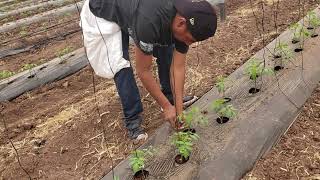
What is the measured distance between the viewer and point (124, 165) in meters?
3.00

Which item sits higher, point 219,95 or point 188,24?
point 188,24

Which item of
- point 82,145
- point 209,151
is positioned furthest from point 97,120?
point 209,151

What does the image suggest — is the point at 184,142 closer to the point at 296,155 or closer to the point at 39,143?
the point at 296,155

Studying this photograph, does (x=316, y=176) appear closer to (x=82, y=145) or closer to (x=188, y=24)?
(x=188, y=24)

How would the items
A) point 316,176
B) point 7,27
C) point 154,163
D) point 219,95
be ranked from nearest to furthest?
point 316,176 < point 154,163 < point 219,95 < point 7,27

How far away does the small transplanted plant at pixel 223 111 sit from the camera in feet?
10.4

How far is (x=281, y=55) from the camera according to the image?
4.15 metres

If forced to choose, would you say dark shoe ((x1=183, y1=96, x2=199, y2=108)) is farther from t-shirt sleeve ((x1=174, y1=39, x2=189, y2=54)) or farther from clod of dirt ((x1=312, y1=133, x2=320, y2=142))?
clod of dirt ((x1=312, y1=133, x2=320, y2=142))

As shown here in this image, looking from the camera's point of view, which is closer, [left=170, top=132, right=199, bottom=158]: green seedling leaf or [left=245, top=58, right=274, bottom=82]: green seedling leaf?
[left=170, top=132, right=199, bottom=158]: green seedling leaf

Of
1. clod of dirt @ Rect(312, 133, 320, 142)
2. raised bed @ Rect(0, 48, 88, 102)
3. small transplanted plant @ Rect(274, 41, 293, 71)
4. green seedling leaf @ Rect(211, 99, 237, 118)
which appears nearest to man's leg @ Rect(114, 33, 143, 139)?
green seedling leaf @ Rect(211, 99, 237, 118)

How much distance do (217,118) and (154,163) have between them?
27.9 inches

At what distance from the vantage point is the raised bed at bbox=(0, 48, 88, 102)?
471 cm

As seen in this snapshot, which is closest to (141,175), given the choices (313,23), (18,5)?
(313,23)

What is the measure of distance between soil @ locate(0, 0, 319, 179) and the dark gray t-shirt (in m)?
0.70
